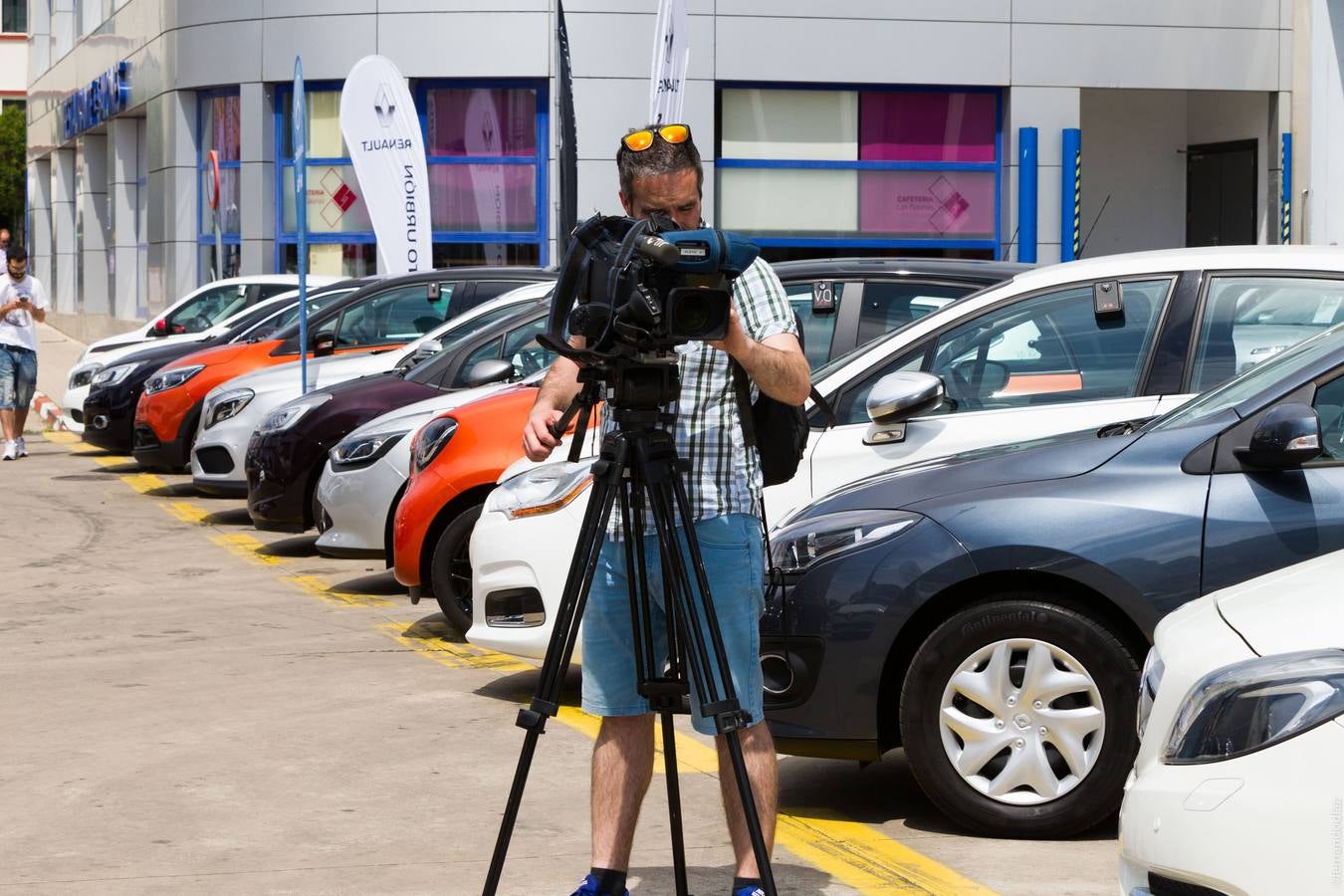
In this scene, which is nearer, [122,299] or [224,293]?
[224,293]

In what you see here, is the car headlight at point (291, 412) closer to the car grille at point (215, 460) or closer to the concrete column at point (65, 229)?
the car grille at point (215, 460)

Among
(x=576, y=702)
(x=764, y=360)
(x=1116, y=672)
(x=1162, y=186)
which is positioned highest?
(x=1162, y=186)

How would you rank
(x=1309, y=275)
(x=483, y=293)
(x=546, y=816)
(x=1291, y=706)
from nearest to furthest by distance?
(x=1291, y=706), (x=546, y=816), (x=1309, y=275), (x=483, y=293)

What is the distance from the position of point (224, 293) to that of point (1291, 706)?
1681 centimetres

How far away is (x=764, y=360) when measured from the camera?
396cm

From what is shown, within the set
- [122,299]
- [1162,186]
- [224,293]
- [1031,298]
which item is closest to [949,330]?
[1031,298]

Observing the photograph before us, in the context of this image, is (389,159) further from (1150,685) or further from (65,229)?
(65,229)

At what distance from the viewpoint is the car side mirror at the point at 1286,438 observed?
4535 mm

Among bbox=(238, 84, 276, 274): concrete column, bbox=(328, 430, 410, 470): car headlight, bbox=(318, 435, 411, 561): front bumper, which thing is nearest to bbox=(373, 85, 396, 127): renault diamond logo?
bbox=(238, 84, 276, 274): concrete column

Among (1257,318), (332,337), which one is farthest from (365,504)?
(1257,318)

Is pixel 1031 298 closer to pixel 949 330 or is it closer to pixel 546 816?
pixel 949 330

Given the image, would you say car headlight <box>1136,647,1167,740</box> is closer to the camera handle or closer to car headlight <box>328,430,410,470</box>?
the camera handle

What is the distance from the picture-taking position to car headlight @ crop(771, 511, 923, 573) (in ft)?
16.9

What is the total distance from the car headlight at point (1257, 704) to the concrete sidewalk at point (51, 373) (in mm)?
16883
